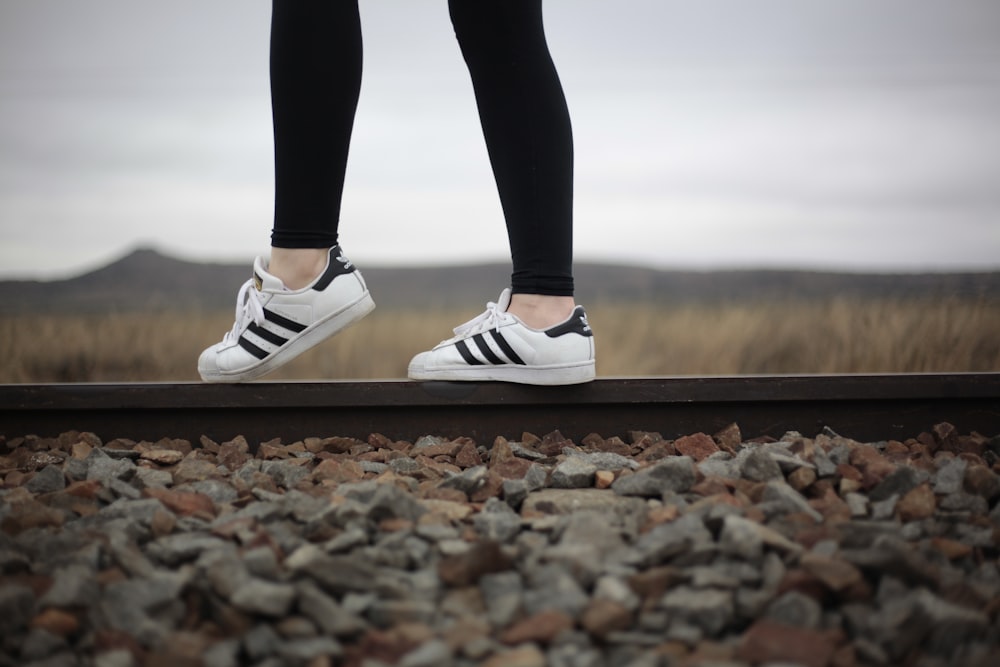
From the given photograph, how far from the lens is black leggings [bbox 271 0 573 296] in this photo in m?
1.61

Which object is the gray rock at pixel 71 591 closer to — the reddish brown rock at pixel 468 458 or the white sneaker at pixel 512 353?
the reddish brown rock at pixel 468 458

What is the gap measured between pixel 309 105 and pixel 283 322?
42 centimetres

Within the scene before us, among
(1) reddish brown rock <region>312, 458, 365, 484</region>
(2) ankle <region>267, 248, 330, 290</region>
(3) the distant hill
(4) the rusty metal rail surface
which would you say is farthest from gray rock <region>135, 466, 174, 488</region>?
(3) the distant hill

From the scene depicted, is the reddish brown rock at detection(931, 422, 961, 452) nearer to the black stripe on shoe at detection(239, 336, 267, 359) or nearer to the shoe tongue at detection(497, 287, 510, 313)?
the shoe tongue at detection(497, 287, 510, 313)

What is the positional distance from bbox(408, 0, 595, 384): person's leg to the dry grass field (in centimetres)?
171

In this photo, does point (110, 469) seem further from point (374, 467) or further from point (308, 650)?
point (308, 650)

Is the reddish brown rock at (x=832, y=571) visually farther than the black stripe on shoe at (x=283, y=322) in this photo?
No

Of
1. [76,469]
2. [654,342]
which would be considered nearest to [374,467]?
[76,469]

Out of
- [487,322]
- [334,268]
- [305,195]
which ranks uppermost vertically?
[305,195]

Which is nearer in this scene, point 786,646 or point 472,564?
point 786,646

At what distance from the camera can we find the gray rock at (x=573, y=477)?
4.51 feet

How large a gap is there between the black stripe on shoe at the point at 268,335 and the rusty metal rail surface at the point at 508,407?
112 millimetres

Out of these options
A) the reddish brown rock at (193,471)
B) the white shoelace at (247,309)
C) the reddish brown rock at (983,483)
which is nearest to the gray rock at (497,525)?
the reddish brown rock at (193,471)

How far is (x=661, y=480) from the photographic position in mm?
1274
